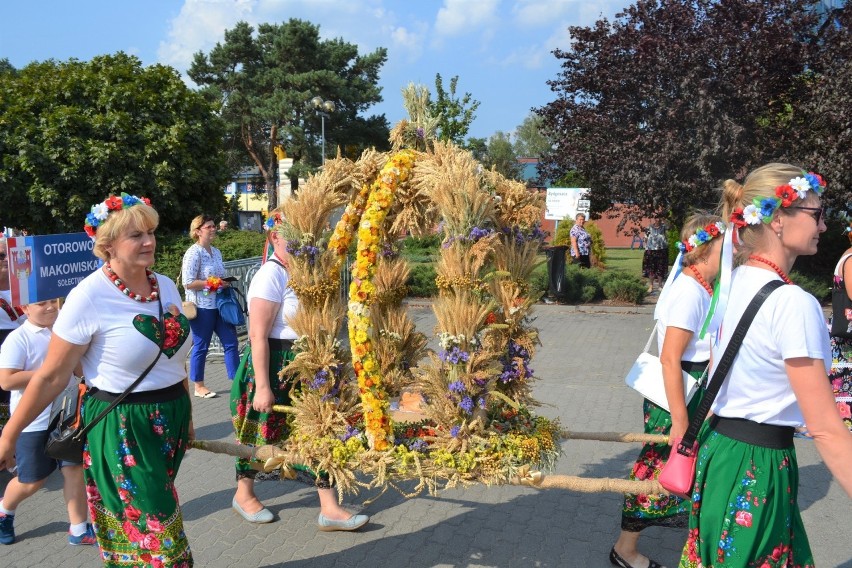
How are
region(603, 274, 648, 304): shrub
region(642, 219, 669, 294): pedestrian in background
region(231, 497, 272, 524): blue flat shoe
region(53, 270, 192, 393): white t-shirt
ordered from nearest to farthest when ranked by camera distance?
region(53, 270, 192, 393): white t-shirt, region(231, 497, 272, 524): blue flat shoe, region(603, 274, 648, 304): shrub, region(642, 219, 669, 294): pedestrian in background

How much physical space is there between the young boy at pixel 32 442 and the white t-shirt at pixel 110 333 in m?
1.33

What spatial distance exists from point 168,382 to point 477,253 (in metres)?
1.53

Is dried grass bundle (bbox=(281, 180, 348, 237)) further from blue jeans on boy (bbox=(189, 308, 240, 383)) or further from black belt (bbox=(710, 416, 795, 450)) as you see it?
blue jeans on boy (bbox=(189, 308, 240, 383))

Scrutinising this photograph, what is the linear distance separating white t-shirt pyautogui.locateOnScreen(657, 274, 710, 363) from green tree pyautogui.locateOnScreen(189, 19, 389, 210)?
2691 cm

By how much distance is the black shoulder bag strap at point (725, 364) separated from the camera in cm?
218

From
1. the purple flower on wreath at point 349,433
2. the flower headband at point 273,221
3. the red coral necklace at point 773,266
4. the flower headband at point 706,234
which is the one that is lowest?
the purple flower on wreath at point 349,433

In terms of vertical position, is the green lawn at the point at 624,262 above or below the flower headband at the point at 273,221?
below

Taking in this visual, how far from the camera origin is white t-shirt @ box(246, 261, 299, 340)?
391 cm

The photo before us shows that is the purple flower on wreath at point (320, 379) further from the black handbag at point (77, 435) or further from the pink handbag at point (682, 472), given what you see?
the pink handbag at point (682, 472)

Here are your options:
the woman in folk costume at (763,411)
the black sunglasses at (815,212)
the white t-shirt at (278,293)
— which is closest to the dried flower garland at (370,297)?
the white t-shirt at (278,293)

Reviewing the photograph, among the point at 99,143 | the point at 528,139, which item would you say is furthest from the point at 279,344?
the point at 528,139

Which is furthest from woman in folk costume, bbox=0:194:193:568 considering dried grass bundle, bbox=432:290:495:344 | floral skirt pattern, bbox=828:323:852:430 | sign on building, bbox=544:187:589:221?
sign on building, bbox=544:187:589:221

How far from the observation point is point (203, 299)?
736 centimetres

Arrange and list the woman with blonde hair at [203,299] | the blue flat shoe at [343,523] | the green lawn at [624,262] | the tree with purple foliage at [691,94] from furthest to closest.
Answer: the green lawn at [624,262], the tree with purple foliage at [691,94], the woman with blonde hair at [203,299], the blue flat shoe at [343,523]
